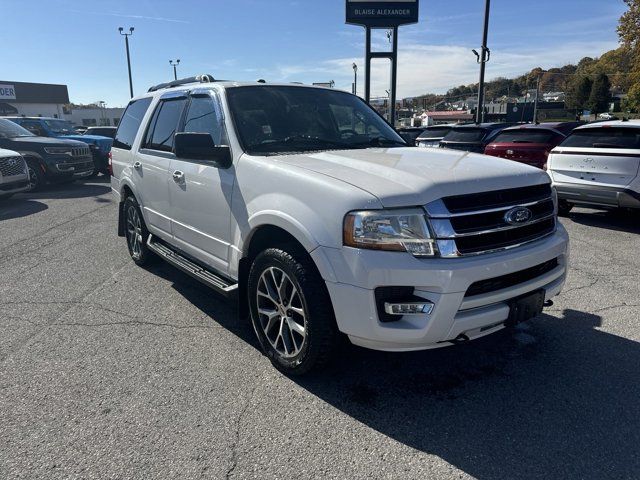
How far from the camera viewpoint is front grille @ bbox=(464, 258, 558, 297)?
8.73 feet

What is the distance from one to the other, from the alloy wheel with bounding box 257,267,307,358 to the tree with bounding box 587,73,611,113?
90.6 metres

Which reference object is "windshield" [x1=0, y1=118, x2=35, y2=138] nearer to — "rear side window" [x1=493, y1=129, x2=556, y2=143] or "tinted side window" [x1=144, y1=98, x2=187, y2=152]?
"tinted side window" [x1=144, y1=98, x2=187, y2=152]

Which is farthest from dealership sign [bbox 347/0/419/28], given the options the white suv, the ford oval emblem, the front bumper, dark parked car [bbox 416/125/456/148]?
the ford oval emblem

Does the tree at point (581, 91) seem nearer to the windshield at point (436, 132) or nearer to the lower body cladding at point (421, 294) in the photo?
the windshield at point (436, 132)

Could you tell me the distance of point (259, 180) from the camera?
3.24 metres

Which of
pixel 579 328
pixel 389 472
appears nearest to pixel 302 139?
pixel 389 472

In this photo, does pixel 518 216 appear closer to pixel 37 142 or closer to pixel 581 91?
pixel 37 142

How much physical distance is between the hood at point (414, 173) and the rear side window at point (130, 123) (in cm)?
308

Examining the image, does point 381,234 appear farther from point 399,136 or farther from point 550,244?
point 399,136

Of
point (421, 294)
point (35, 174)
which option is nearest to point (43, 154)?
point (35, 174)

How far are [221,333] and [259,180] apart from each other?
1.45 meters

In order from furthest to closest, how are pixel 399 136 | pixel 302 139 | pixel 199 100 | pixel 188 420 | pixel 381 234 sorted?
pixel 399 136, pixel 199 100, pixel 302 139, pixel 188 420, pixel 381 234

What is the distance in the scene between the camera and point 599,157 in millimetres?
7125

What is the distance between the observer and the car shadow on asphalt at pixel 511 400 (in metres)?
2.44
